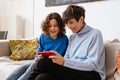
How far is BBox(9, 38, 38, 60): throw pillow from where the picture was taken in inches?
109

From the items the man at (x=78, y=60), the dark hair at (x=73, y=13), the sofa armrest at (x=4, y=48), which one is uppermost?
the dark hair at (x=73, y=13)

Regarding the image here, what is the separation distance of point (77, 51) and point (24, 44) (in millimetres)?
1133

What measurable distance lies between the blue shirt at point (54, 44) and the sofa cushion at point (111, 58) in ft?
1.33

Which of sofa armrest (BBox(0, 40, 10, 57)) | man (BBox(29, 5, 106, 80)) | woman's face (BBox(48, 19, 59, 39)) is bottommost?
sofa armrest (BBox(0, 40, 10, 57))

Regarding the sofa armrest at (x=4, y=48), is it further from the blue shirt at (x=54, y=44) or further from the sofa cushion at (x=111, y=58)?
the sofa cushion at (x=111, y=58)

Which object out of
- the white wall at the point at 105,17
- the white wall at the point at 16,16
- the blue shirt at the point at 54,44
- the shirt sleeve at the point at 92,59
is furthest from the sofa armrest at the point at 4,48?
the shirt sleeve at the point at 92,59

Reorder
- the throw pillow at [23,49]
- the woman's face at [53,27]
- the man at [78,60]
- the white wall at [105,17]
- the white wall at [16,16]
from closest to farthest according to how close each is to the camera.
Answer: the man at [78,60]
the woman's face at [53,27]
the white wall at [105,17]
the throw pillow at [23,49]
the white wall at [16,16]

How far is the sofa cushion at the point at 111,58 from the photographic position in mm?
1895

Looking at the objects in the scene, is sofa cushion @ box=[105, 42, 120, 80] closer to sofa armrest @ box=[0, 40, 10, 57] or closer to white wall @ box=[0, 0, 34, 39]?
sofa armrest @ box=[0, 40, 10, 57]

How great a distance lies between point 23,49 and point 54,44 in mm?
731

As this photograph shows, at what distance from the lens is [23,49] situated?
2840mm

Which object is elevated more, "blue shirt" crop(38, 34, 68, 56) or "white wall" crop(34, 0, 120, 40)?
"white wall" crop(34, 0, 120, 40)

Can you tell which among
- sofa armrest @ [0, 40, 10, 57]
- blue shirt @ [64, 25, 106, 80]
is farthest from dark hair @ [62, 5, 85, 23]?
sofa armrest @ [0, 40, 10, 57]

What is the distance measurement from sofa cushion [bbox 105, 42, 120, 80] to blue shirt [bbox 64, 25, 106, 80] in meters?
0.09
